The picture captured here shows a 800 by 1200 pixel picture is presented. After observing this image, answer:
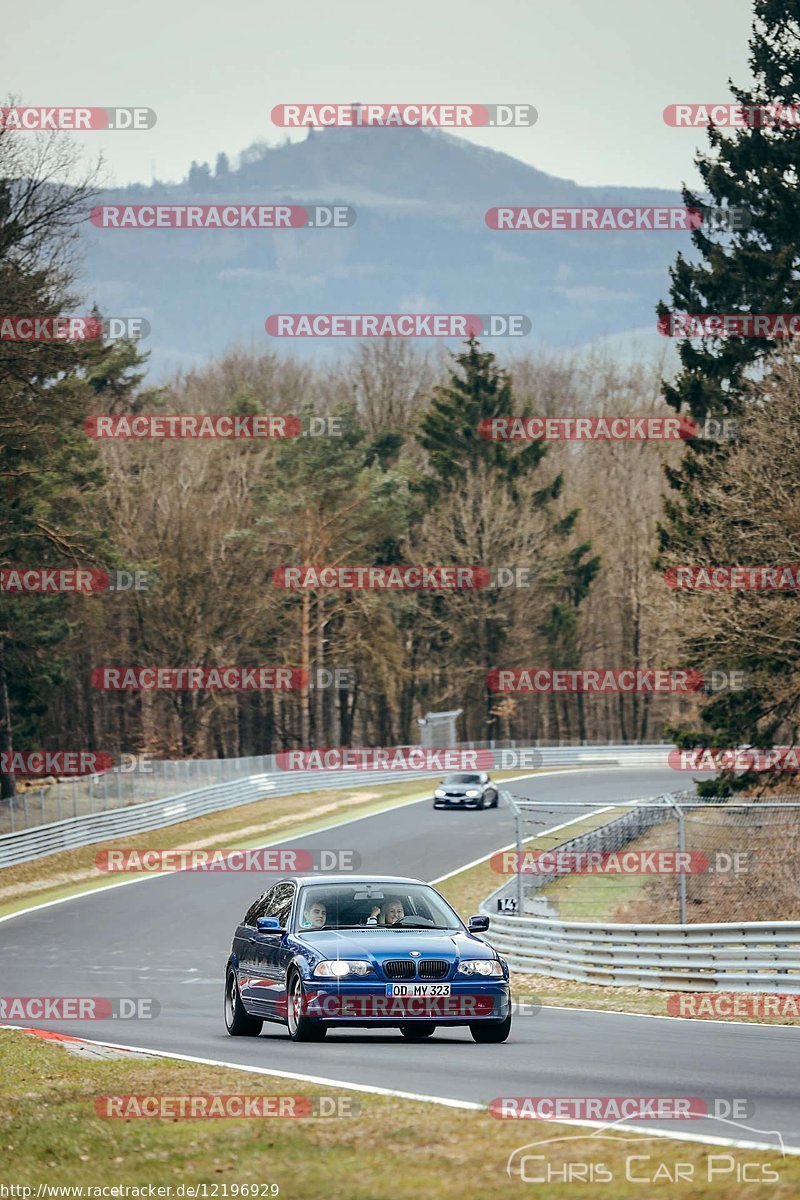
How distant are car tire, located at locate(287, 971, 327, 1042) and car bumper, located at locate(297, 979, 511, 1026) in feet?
0.38

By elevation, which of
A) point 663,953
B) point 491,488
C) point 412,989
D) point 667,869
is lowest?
point 667,869

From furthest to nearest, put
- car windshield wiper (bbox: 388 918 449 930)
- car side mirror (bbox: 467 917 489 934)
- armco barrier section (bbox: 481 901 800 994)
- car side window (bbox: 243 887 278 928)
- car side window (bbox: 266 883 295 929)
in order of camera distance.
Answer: armco barrier section (bbox: 481 901 800 994), car side window (bbox: 243 887 278 928), car side window (bbox: 266 883 295 929), car side mirror (bbox: 467 917 489 934), car windshield wiper (bbox: 388 918 449 930)

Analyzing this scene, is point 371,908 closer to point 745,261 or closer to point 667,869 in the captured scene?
point 667,869

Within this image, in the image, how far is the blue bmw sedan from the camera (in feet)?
43.7

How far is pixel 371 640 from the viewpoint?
237 feet

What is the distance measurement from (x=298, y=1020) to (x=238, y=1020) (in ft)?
6.21

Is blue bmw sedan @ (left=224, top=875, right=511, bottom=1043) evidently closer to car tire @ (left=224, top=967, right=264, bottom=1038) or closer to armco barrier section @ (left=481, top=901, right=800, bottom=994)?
car tire @ (left=224, top=967, right=264, bottom=1038)

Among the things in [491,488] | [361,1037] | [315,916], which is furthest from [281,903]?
[491,488]

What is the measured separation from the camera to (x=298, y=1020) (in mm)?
13742

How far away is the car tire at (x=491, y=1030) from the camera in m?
13.7

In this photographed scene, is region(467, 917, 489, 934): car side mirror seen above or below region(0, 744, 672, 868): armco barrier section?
above

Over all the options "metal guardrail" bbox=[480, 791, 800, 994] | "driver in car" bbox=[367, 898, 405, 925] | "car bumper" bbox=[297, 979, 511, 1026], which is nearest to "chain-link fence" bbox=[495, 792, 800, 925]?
"metal guardrail" bbox=[480, 791, 800, 994]

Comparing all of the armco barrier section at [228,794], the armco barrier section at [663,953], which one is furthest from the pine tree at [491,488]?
the armco barrier section at [663,953]

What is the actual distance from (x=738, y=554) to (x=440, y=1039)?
874 inches
